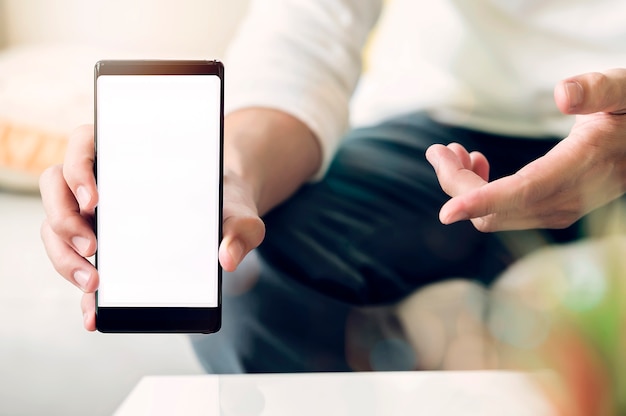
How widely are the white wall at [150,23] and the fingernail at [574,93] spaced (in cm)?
89

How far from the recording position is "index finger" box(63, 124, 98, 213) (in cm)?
30

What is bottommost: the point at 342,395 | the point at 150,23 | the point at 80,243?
the point at 342,395

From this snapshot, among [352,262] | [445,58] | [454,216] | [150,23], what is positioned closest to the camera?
[454,216]

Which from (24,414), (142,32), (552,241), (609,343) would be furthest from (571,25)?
(142,32)

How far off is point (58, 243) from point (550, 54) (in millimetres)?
520

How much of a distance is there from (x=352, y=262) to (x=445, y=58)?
0.31 m

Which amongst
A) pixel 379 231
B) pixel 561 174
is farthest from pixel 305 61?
pixel 561 174

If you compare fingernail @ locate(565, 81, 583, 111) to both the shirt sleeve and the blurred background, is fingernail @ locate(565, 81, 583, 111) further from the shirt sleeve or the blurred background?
the blurred background

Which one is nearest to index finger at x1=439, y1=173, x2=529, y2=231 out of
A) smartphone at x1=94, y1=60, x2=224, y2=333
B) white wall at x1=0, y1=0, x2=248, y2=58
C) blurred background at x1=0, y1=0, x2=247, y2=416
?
smartphone at x1=94, y1=60, x2=224, y2=333

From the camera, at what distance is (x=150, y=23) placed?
3.75 ft

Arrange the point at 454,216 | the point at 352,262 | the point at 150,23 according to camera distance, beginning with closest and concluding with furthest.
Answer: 1. the point at 454,216
2. the point at 352,262
3. the point at 150,23

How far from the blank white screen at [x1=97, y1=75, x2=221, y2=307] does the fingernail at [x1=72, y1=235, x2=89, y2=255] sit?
0.6 inches

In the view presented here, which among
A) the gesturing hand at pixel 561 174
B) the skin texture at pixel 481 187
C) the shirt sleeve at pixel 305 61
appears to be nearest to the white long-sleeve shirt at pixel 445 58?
the shirt sleeve at pixel 305 61

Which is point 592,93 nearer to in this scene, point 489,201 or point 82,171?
point 489,201
